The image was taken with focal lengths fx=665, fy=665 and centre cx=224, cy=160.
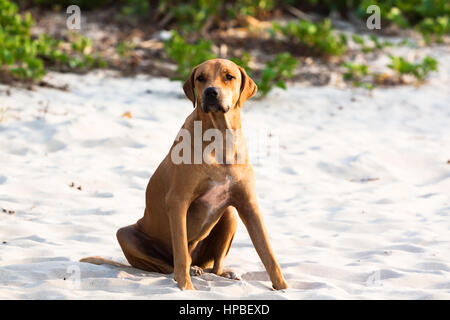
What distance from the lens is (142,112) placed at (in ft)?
27.7

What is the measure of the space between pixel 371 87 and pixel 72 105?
4.43 meters

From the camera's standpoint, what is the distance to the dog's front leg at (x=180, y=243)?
152 inches

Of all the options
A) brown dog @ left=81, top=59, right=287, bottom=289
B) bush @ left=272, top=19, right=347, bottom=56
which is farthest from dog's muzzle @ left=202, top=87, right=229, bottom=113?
bush @ left=272, top=19, right=347, bottom=56

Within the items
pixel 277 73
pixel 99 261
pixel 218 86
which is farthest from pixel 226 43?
pixel 218 86

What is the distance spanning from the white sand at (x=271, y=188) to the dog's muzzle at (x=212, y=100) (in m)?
1.04

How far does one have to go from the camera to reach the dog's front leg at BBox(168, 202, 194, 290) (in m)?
3.87

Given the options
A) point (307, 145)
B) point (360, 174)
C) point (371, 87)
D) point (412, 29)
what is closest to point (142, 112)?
point (307, 145)

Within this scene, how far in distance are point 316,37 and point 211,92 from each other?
803cm

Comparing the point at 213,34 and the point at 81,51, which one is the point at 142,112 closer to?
the point at 81,51

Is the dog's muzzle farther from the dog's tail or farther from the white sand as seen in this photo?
the dog's tail

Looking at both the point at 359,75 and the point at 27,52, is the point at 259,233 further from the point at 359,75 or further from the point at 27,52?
the point at 359,75

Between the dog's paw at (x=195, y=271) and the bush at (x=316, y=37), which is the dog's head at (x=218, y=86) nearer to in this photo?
the dog's paw at (x=195, y=271)

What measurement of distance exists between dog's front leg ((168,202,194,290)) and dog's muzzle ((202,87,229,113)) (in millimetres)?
583

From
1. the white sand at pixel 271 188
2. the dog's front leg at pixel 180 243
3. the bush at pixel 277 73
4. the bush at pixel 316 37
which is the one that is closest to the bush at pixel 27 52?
the white sand at pixel 271 188
